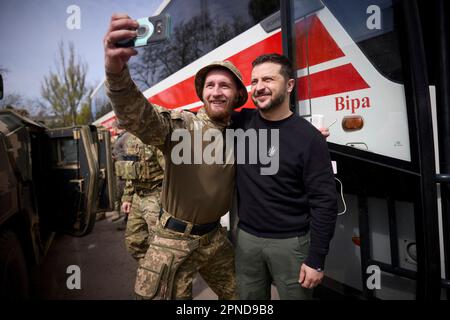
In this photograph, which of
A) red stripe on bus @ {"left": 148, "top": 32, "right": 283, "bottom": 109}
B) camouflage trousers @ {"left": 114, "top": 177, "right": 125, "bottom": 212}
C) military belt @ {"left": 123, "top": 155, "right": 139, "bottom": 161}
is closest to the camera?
red stripe on bus @ {"left": 148, "top": 32, "right": 283, "bottom": 109}

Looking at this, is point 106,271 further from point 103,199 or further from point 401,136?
point 401,136

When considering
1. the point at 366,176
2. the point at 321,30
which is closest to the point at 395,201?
the point at 366,176

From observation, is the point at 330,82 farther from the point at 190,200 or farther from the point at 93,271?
the point at 93,271

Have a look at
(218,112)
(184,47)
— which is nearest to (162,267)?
(218,112)

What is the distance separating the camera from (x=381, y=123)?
1528 mm

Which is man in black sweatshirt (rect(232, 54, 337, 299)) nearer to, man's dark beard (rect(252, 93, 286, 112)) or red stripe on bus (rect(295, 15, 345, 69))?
man's dark beard (rect(252, 93, 286, 112))

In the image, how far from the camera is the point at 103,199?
10.2 feet

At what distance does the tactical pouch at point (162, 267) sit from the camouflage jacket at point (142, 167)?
52.0 inches

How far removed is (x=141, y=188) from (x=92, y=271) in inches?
48.7

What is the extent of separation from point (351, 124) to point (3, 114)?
2.98 m

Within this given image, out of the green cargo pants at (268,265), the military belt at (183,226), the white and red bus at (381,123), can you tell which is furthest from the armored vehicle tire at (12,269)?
the white and red bus at (381,123)

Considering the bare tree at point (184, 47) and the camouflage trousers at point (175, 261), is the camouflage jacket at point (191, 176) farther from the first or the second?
the bare tree at point (184, 47)

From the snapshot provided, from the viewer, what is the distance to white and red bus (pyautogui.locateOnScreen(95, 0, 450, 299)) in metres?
1.41

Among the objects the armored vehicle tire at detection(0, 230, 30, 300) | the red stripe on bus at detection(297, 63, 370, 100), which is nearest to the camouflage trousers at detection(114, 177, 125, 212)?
the armored vehicle tire at detection(0, 230, 30, 300)
